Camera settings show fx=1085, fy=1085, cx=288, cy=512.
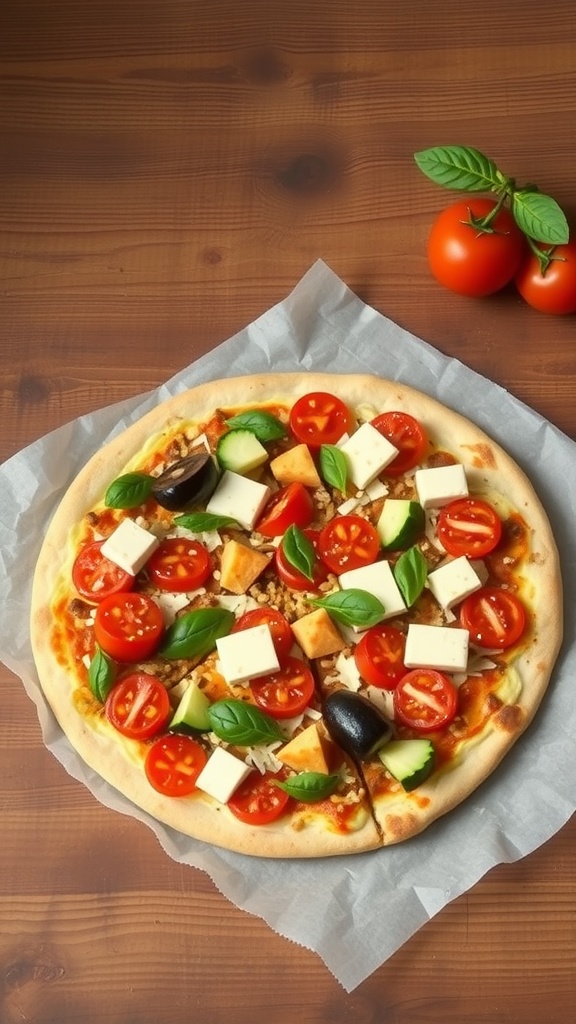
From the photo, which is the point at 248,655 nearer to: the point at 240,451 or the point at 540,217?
the point at 240,451

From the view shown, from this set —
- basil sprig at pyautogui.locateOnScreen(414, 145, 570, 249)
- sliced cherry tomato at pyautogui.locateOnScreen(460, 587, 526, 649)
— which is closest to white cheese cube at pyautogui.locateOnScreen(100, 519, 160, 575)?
sliced cherry tomato at pyautogui.locateOnScreen(460, 587, 526, 649)

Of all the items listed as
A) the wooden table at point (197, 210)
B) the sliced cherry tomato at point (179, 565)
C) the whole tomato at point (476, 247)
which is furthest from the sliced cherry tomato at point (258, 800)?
the whole tomato at point (476, 247)

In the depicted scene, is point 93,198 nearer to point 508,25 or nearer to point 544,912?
point 508,25

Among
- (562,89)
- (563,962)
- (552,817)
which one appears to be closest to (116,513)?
(552,817)

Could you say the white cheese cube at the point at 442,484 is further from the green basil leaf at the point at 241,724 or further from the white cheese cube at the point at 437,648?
the green basil leaf at the point at 241,724

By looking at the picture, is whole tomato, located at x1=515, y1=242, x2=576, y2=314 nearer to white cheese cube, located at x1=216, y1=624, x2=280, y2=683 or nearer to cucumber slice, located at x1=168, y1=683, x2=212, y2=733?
white cheese cube, located at x1=216, y1=624, x2=280, y2=683

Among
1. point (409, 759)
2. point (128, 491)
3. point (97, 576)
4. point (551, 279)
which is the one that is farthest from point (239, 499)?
point (551, 279)
